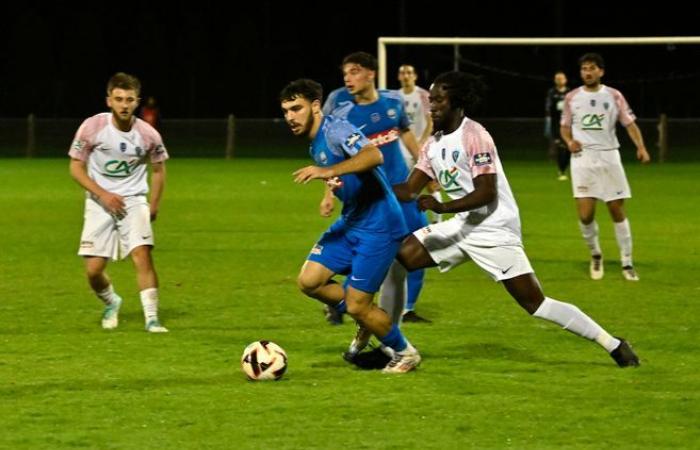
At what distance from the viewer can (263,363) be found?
308 inches

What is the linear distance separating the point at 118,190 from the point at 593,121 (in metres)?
4.94

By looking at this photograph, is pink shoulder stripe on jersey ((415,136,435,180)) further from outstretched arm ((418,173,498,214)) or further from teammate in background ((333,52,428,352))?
teammate in background ((333,52,428,352))

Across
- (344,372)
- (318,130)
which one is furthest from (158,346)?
(318,130)

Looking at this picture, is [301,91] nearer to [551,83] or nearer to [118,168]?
[118,168]

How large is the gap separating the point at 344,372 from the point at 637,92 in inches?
1419

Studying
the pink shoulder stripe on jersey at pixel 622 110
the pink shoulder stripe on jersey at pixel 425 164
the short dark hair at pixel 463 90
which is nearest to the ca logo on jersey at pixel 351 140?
the short dark hair at pixel 463 90

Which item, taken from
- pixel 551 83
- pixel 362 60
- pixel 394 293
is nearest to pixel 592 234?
pixel 362 60

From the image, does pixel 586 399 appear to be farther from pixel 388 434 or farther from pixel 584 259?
pixel 584 259

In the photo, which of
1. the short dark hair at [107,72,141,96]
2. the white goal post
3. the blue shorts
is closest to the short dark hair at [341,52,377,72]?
the short dark hair at [107,72,141,96]

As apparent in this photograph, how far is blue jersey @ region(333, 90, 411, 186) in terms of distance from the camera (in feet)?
33.1

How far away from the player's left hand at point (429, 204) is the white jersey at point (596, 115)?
5182 mm

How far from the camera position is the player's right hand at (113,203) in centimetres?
955

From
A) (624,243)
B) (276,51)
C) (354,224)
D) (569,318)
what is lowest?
(276,51)

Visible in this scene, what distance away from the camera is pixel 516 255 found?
8039mm
